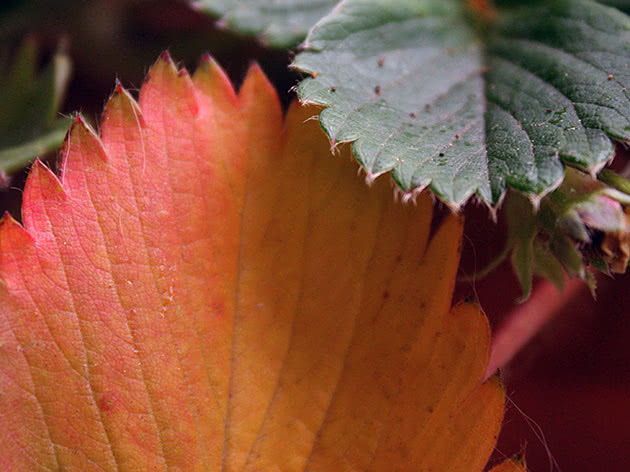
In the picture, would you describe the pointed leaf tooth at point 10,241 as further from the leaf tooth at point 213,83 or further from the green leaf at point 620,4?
the green leaf at point 620,4

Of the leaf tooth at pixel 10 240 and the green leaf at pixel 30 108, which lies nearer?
the leaf tooth at pixel 10 240

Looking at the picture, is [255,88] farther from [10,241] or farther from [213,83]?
[10,241]

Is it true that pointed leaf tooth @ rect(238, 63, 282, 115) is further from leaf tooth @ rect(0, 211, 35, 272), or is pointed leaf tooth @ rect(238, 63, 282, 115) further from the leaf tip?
leaf tooth @ rect(0, 211, 35, 272)

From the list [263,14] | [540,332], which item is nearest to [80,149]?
[263,14]

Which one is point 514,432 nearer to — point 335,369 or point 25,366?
point 335,369

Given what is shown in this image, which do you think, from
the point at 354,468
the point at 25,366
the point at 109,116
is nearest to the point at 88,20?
the point at 109,116

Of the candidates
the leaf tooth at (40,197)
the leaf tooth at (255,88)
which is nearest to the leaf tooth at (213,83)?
the leaf tooth at (255,88)

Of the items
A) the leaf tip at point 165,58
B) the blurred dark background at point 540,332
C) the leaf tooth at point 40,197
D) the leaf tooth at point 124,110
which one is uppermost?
the leaf tip at point 165,58
